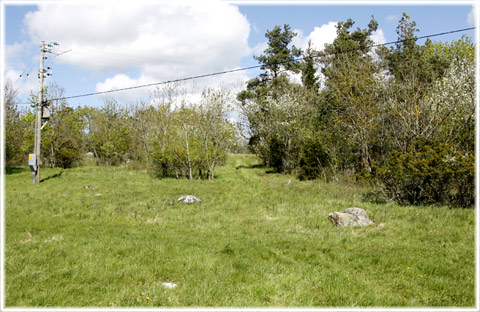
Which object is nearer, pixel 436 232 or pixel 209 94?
pixel 436 232

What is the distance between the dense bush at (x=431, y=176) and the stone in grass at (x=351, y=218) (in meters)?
2.51

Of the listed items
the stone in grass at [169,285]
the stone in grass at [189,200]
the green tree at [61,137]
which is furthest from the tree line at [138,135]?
the stone in grass at [169,285]

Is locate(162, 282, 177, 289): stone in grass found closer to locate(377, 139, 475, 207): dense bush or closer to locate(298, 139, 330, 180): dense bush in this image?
locate(377, 139, 475, 207): dense bush

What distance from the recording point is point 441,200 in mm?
10297

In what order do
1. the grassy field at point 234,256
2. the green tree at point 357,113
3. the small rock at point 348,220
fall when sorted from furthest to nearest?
the green tree at point 357,113
the small rock at point 348,220
the grassy field at point 234,256

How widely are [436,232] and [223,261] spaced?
5179mm

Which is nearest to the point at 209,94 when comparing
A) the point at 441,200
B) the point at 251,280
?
the point at 441,200

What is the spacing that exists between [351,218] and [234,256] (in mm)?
4066

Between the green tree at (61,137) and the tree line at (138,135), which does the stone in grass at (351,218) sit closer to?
the tree line at (138,135)

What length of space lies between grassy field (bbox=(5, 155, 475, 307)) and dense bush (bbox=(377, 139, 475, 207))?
101 centimetres

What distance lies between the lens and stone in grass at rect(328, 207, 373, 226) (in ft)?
28.0

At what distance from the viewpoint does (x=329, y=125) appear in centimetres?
2188

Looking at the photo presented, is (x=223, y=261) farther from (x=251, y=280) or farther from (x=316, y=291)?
(x=316, y=291)

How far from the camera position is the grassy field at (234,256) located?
13.7ft
